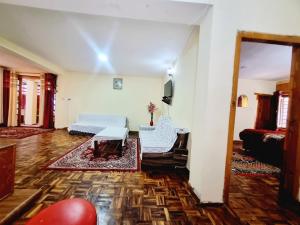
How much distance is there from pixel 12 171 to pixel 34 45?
341cm

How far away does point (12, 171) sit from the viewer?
1830mm

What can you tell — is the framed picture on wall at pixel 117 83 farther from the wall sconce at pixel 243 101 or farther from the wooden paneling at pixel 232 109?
the wooden paneling at pixel 232 109

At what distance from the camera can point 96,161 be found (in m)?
3.31

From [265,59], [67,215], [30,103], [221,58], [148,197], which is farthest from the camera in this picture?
[30,103]

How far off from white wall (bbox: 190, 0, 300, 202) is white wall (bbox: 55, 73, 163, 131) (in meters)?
5.46

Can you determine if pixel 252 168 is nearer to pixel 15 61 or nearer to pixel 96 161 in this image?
pixel 96 161

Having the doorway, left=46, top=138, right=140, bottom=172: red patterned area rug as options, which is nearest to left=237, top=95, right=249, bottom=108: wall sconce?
left=46, top=138, right=140, bottom=172: red patterned area rug

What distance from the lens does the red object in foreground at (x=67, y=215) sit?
0.95 metres

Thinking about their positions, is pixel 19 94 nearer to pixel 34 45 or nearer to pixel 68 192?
pixel 34 45

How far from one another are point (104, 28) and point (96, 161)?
7.59 feet

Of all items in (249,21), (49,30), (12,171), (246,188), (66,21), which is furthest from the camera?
(49,30)

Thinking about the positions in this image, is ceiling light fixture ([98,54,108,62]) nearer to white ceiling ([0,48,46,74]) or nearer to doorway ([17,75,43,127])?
white ceiling ([0,48,46,74])

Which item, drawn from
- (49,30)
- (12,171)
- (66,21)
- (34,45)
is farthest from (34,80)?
(12,171)

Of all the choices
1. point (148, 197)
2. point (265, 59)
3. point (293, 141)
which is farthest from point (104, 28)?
point (265, 59)
